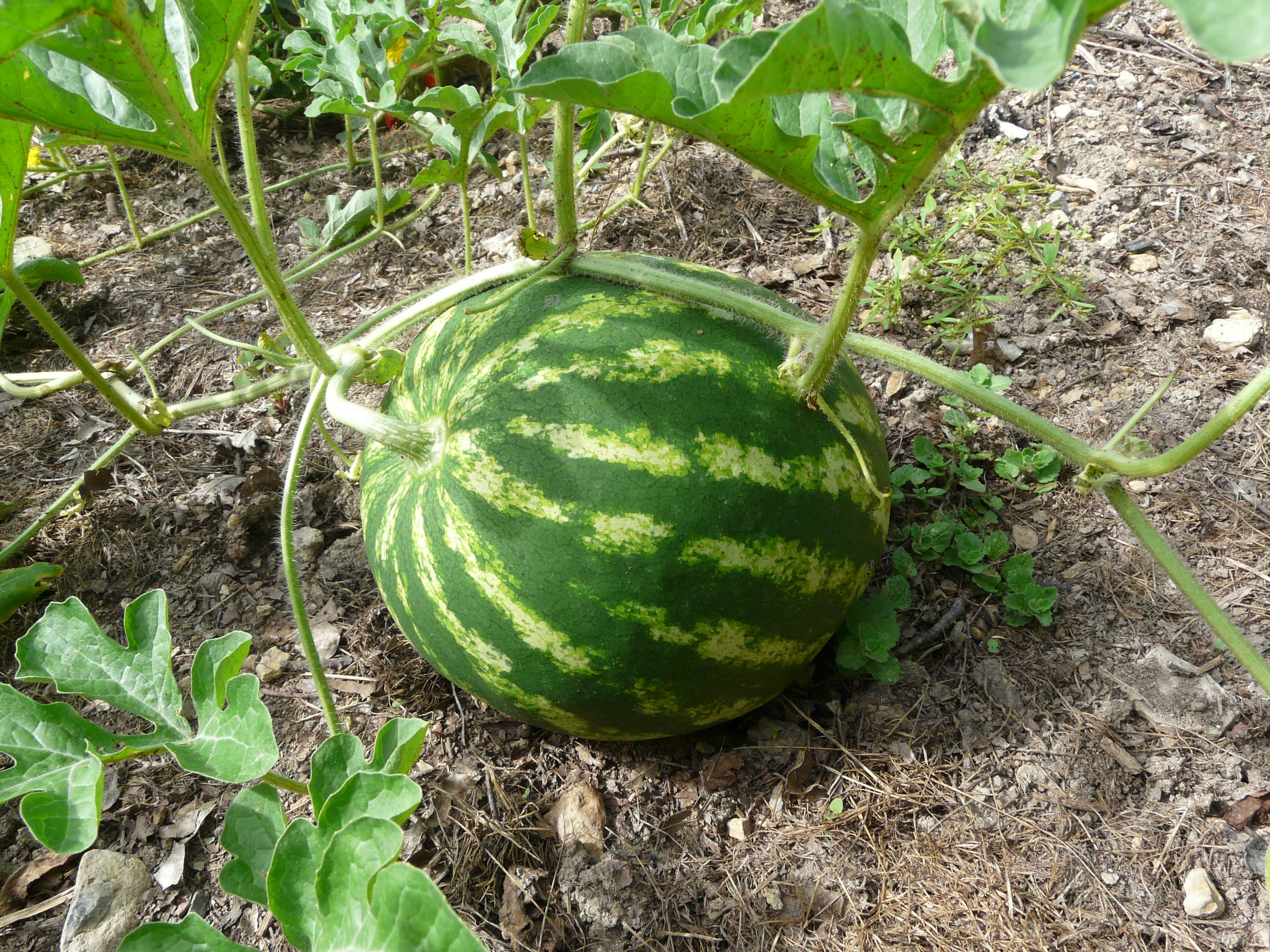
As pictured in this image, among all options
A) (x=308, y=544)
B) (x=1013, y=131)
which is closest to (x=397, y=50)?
(x=308, y=544)

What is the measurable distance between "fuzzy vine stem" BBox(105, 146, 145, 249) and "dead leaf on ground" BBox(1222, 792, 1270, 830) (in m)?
3.16

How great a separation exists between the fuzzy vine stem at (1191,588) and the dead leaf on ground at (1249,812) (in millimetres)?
Result: 411

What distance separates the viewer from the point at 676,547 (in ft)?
4.38

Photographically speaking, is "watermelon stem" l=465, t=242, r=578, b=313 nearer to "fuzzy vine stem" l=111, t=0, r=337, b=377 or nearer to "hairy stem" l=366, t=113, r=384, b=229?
"fuzzy vine stem" l=111, t=0, r=337, b=377

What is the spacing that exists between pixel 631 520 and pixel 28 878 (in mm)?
1510

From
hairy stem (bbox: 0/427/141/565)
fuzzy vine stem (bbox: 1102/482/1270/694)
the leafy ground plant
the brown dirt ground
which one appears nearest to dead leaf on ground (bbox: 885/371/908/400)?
the brown dirt ground

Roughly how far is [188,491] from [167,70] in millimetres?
1475

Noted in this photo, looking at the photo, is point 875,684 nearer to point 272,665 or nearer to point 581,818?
point 581,818

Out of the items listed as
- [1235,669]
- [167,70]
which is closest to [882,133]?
[167,70]

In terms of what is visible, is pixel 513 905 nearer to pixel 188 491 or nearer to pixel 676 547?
pixel 676 547

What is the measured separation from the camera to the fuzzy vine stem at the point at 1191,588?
128 centimetres

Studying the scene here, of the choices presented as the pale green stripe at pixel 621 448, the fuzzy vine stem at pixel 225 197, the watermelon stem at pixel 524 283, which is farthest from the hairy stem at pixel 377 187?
the pale green stripe at pixel 621 448

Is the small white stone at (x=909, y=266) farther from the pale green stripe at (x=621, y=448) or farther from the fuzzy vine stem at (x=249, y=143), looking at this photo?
the fuzzy vine stem at (x=249, y=143)

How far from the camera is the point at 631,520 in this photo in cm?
133
